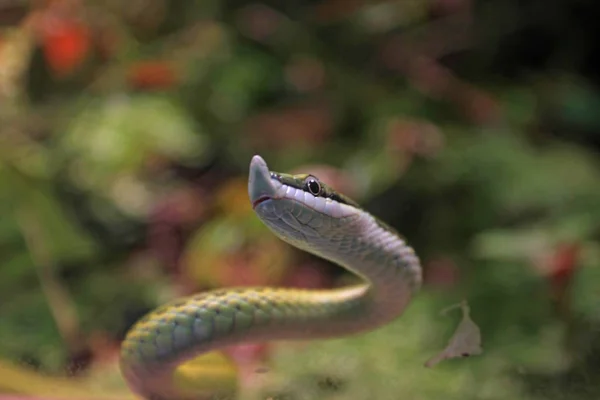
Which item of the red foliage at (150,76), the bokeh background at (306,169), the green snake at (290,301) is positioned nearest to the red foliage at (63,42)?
the bokeh background at (306,169)

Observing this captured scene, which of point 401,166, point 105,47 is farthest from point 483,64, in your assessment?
point 105,47

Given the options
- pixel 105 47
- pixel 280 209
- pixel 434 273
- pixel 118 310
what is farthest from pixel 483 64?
pixel 280 209

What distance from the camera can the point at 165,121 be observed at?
151cm

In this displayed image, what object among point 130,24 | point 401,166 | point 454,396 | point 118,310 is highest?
point 130,24

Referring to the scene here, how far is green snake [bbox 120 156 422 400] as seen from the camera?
60 cm

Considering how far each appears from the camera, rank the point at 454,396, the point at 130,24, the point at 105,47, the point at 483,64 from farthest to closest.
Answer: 1. the point at 483,64
2. the point at 130,24
3. the point at 105,47
4. the point at 454,396

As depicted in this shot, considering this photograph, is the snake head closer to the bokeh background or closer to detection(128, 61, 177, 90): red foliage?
the bokeh background

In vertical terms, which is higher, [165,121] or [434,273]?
[165,121]

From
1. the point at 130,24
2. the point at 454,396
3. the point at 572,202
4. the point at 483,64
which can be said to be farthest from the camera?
the point at 483,64

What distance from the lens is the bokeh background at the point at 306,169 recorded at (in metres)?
0.88

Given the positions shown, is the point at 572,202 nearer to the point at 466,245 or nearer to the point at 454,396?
the point at 466,245

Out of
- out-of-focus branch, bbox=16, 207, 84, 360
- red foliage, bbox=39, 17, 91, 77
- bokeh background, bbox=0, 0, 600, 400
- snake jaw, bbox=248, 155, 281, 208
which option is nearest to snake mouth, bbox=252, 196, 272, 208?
snake jaw, bbox=248, 155, 281, 208

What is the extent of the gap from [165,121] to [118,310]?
0.48 meters

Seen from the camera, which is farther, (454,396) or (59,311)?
(59,311)
